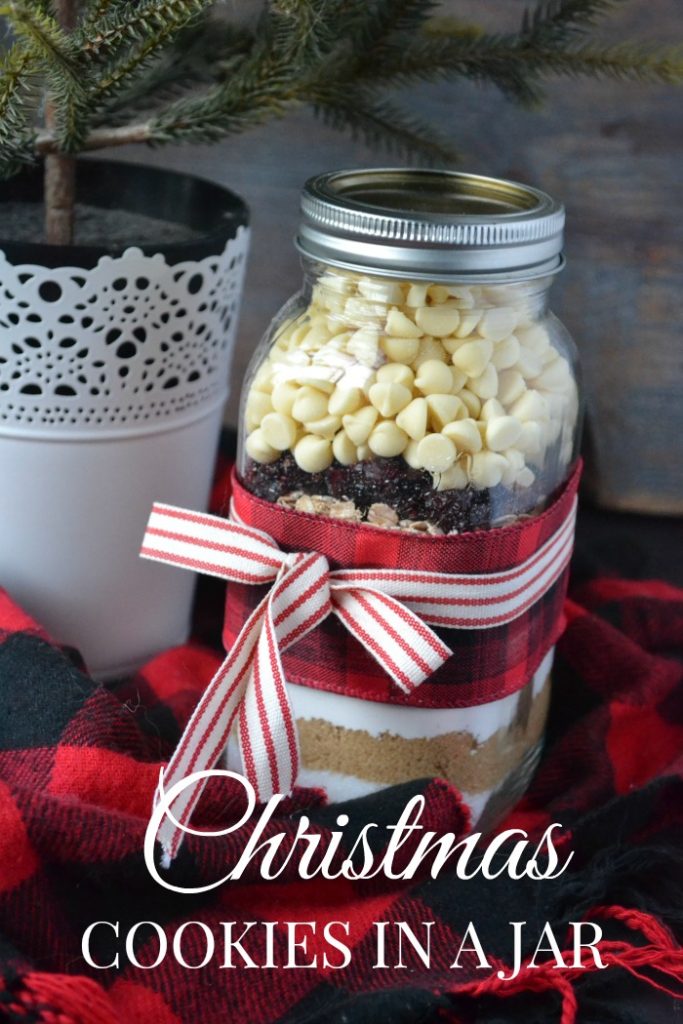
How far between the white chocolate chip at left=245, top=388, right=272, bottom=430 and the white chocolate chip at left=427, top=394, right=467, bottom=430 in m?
0.10

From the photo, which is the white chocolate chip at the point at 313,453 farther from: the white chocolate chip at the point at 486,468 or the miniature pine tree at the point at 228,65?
the miniature pine tree at the point at 228,65

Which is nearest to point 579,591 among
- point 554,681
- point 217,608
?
point 554,681

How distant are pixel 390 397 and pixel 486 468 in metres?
0.06

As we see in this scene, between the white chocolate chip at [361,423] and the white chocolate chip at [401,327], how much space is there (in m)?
0.04

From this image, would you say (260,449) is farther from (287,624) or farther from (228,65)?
(228,65)

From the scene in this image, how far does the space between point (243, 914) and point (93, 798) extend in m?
0.10

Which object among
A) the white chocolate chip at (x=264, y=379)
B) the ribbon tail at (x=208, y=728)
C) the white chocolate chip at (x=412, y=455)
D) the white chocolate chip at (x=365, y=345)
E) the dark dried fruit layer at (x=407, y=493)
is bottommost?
the ribbon tail at (x=208, y=728)

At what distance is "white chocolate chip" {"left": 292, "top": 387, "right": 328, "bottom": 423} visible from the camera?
2.02 ft

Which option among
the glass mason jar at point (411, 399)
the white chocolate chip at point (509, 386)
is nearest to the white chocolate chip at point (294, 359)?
the glass mason jar at point (411, 399)

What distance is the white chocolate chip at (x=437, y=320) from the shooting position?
0.61 meters

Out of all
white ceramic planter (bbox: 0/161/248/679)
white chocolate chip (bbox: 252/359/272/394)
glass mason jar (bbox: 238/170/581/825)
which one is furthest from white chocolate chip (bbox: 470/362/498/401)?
white ceramic planter (bbox: 0/161/248/679)

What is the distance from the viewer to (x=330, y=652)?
0.65m

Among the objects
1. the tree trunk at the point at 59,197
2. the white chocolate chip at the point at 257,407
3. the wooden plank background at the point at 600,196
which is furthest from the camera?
the wooden plank background at the point at 600,196

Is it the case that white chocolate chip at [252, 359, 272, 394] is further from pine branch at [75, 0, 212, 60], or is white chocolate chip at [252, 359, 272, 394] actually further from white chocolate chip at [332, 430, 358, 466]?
pine branch at [75, 0, 212, 60]
